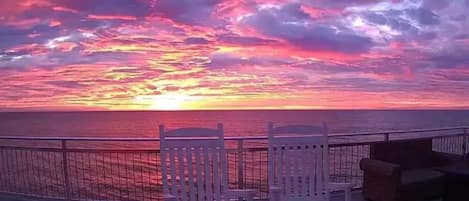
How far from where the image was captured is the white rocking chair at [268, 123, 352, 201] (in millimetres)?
3902

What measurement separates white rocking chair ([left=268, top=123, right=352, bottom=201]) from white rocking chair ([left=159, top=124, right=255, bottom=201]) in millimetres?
461

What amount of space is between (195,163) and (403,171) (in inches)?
121

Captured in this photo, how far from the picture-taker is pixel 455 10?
26.2ft

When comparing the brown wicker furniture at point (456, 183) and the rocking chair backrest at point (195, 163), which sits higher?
the rocking chair backrest at point (195, 163)

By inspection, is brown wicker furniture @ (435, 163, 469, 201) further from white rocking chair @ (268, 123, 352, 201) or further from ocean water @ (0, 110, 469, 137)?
ocean water @ (0, 110, 469, 137)

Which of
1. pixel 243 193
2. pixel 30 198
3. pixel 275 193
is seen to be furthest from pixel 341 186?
pixel 30 198

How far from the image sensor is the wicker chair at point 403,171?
4.92 m

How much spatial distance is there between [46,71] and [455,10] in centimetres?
949

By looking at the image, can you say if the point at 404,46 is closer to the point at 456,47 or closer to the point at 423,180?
the point at 456,47

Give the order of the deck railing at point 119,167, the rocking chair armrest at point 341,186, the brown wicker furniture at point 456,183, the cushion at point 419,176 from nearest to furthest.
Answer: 1. the rocking chair armrest at point 341,186
2. the brown wicker furniture at point 456,183
3. the deck railing at point 119,167
4. the cushion at point 419,176

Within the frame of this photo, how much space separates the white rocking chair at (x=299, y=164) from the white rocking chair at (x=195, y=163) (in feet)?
1.51

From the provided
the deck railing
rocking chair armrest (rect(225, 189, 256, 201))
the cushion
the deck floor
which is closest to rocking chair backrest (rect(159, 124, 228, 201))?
rocking chair armrest (rect(225, 189, 256, 201))

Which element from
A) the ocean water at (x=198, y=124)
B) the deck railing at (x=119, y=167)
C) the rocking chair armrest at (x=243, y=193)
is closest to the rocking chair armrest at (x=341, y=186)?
the rocking chair armrest at (x=243, y=193)

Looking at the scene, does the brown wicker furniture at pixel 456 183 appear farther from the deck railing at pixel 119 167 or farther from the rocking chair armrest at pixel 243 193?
the rocking chair armrest at pixel 243 193
